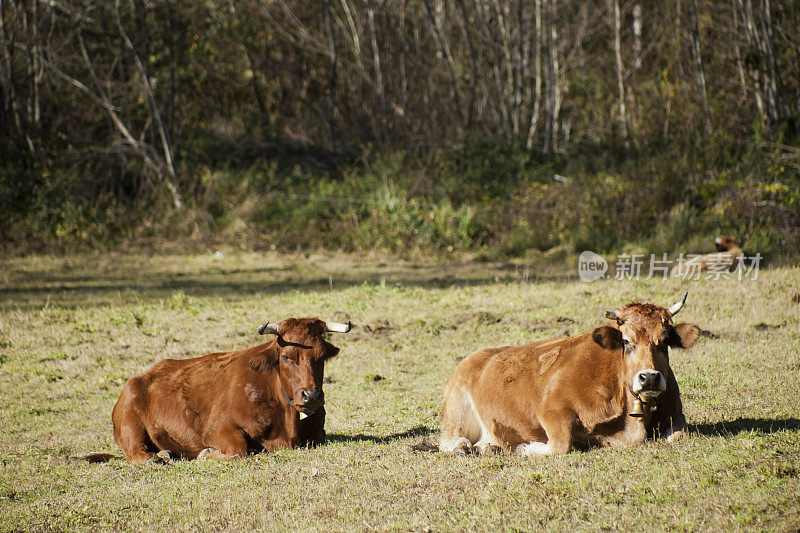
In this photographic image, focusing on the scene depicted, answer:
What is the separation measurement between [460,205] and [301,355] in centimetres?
1648

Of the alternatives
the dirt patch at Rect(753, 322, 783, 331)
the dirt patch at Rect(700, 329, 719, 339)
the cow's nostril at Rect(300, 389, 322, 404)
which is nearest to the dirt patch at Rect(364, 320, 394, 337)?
the dirt patch at Rect(700, 329, 719, 339)

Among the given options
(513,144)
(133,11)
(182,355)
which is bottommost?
(182,355)

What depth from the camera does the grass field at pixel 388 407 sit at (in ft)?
17.3

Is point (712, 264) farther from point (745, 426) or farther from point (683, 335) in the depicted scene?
point (683, 335)

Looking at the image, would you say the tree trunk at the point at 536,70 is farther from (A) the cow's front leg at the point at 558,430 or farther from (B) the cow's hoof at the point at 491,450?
(A) the cow's front leg at the point at 558,430

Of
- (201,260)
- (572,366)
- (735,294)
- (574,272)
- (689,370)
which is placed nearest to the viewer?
(572,366)

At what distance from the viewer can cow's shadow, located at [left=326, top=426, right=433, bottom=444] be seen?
7.52 meters

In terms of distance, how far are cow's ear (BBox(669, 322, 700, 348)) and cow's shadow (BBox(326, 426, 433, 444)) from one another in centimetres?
257

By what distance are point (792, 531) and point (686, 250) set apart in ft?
48.7

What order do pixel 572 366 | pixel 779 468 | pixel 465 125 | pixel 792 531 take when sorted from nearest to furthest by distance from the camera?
pixel 792 531, pixel 779 468, pixel 572 366, pixel 465 125

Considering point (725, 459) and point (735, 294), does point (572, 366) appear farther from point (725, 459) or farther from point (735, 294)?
point (735, 294)

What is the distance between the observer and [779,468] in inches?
208

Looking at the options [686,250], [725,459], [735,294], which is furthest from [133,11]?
[725,459]
